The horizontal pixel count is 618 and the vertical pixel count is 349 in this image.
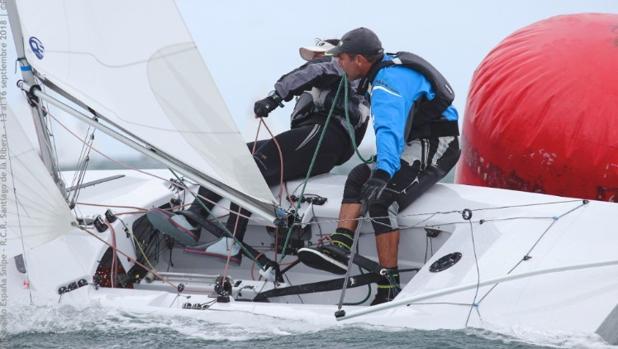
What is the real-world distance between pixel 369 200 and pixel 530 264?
62 centimetres

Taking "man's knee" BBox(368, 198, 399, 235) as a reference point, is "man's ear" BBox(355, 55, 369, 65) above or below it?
above

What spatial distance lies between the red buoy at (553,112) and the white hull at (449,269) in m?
0.29

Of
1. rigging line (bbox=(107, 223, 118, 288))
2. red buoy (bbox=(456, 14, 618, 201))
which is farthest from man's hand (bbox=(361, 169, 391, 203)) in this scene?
rigging line (bbox=(107, 223, 118, 288))

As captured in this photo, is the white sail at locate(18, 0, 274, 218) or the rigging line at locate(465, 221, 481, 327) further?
the white sail at locate(18, 0, 274, 218)

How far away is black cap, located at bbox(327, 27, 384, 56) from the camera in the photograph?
325cm

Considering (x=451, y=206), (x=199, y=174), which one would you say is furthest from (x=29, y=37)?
(x=451, y=206)

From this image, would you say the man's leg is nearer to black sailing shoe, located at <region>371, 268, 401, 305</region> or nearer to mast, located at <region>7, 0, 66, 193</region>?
black sailing shoe, located at <region>371, 268, 401, 305</region>

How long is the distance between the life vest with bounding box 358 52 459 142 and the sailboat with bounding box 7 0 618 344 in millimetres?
248

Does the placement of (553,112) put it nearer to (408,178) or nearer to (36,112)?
(408,178)

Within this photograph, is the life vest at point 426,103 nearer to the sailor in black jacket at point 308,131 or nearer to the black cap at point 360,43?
the black cap at point 360,43

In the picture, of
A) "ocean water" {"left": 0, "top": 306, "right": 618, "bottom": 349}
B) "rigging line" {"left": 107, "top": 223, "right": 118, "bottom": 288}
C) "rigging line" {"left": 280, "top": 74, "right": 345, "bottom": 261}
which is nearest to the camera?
"ocean water" {"left": 0, "top": 306, "right": 618, "bottom": 349}

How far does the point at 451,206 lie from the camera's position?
3.37 m

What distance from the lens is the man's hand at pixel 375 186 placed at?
121 inches

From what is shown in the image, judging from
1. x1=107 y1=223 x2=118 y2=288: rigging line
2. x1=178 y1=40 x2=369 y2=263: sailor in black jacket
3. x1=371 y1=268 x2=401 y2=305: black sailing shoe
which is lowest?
x1=371 y1=268 x2=401 y2=305: black sailing shoe
